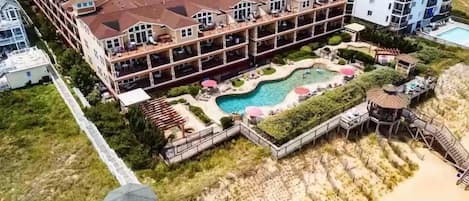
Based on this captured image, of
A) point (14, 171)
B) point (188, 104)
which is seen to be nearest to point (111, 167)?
point (14, 171)

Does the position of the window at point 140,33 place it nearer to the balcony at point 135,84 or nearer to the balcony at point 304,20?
the balcony at point 135,84

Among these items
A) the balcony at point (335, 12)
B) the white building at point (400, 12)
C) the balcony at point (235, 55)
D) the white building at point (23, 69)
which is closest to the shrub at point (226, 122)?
the balcony at point (235, 55)

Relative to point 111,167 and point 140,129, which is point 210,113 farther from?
point 111,167

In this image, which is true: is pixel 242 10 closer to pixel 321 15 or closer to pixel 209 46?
pixel 209 46

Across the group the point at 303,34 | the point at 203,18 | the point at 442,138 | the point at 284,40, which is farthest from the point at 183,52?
the point at 442,138

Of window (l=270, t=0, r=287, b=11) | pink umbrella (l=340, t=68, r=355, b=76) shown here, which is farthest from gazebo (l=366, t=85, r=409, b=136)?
window (l=270, t=0, r=287, b=11)

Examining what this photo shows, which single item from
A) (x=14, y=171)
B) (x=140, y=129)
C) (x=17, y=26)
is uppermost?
(x=17, y=26)
